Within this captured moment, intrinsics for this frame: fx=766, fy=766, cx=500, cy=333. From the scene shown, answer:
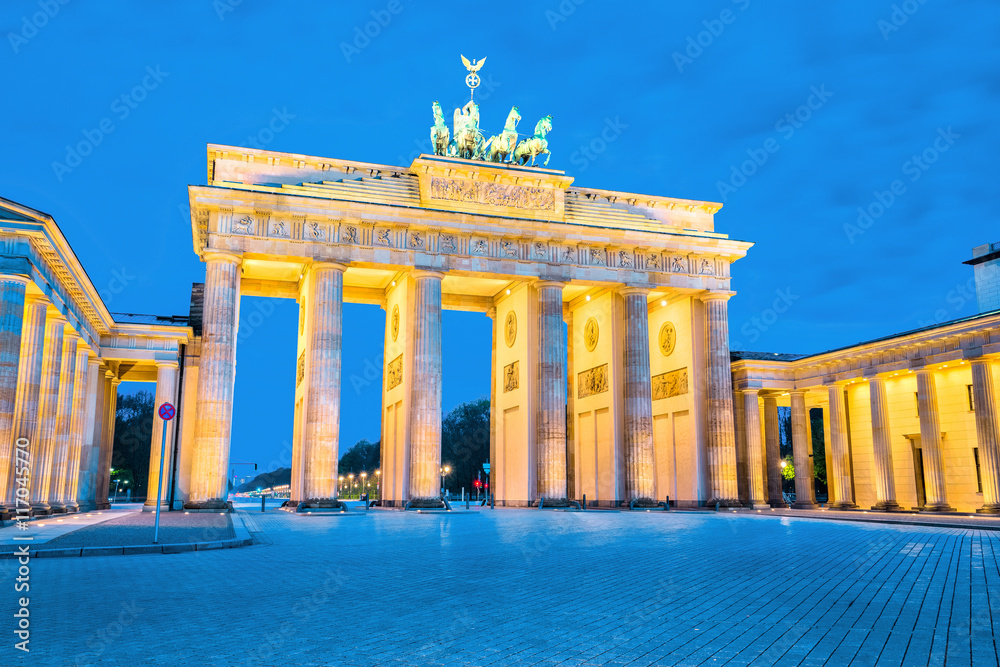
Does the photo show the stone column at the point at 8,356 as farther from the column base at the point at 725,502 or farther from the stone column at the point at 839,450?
the stone column at the point at 839,450

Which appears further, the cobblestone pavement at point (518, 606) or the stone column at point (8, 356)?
the stone column at point (8, 356)

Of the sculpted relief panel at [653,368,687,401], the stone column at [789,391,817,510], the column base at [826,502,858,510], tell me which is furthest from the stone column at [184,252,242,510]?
the column base at [826,502,858,510]

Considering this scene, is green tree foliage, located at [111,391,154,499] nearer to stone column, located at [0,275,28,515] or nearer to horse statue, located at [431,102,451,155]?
horse statue, located at [431,102,451,155]

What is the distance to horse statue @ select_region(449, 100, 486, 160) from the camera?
4238 centimetres

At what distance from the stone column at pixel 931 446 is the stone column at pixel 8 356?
39183 millimetres

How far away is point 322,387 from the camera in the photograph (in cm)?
3681

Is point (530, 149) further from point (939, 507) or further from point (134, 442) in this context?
point (134, 442)

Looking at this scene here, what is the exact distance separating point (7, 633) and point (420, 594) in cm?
443

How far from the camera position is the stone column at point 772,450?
48781mm

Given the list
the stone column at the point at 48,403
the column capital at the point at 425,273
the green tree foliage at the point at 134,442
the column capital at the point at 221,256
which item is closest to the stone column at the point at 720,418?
the column capital at the point at 425,273


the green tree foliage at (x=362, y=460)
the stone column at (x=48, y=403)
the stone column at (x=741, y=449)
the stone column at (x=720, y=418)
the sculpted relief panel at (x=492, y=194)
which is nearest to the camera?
the stone column at (x=48, y=403)

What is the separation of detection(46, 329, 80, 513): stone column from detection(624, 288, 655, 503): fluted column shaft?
23473 mm

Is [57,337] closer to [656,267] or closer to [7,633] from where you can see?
[7,633]

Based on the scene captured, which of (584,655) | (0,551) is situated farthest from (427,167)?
(584,655)
